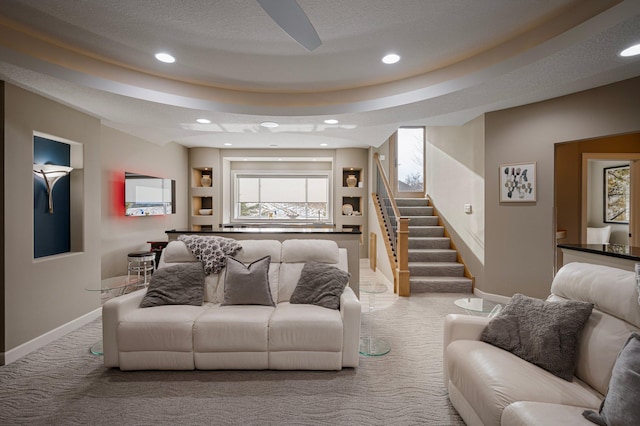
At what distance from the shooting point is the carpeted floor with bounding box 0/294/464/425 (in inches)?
81.2

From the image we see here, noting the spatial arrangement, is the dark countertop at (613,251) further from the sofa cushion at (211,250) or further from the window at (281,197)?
the window at (281,197)

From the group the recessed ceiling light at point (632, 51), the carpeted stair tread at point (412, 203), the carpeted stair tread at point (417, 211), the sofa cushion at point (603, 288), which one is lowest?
the sofa cushion at point (603, 288)

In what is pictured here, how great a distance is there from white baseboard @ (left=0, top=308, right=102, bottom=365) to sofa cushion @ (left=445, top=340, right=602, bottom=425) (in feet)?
12.3

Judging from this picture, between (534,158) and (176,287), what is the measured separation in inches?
180

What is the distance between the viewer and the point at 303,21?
5.49 feet

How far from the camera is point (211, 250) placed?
128 inches

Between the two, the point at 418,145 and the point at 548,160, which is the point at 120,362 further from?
the point at 418,145

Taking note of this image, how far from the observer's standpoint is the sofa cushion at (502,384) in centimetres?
156

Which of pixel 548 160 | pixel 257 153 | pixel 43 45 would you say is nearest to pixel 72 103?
pixel 43 45

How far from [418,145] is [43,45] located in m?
7.28

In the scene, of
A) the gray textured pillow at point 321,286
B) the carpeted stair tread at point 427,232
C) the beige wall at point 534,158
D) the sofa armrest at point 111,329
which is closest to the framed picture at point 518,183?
the beige wall at point 534,158

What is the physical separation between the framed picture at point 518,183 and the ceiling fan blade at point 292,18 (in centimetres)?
360

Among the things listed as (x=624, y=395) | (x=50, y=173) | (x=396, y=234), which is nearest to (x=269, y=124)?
(x=50, y=173)

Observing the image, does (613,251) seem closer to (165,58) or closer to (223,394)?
(223,394)
